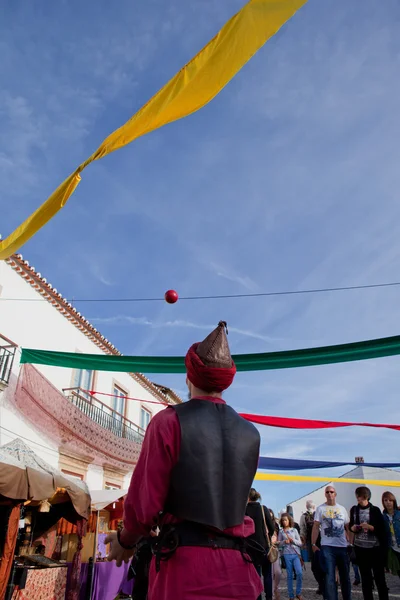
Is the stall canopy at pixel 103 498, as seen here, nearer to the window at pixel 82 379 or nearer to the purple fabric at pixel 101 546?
the purple fabric at pixel 101 546

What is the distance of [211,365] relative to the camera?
5.70 ft

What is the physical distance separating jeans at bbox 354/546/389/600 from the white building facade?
627 centimetres

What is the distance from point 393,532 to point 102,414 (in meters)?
9.86

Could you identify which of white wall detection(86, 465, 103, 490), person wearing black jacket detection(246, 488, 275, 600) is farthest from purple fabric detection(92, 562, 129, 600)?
white wall detection(86, 465, 103, 490)

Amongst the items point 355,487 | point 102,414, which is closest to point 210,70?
point 102,414

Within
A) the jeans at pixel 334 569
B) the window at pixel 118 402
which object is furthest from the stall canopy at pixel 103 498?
the window at pixel 118 402

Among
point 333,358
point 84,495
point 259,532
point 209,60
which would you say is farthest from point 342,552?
point 209,60

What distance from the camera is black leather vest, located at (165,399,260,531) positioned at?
1.41m

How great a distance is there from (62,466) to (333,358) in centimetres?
866

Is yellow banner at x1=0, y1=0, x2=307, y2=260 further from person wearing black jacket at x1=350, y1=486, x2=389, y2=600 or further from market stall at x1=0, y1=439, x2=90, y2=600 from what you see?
person wearing black jacket at x1=350, y1=486, x2=389, y2=600

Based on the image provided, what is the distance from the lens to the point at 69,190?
12.1 ft

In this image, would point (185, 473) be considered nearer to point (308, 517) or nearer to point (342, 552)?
point (342, 552)

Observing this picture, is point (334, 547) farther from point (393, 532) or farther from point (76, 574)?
point (76, 574)

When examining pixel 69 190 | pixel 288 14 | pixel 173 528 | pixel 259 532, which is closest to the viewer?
pixel 173 528
